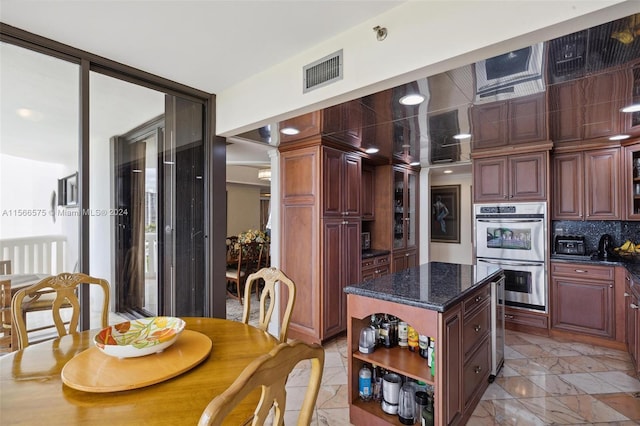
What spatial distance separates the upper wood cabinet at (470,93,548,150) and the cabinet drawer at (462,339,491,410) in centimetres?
173

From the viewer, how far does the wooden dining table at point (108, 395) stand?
953mm

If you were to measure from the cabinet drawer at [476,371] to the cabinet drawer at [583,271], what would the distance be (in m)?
1.70

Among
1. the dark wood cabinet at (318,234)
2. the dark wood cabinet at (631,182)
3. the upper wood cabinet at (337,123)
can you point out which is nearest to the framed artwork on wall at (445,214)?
the dark wood cabinet at (631,182)

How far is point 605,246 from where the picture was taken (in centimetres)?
348

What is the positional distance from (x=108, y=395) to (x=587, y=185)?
457cm

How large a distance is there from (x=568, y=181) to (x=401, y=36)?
3.21m

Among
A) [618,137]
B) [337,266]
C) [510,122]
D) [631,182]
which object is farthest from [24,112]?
[631,182]

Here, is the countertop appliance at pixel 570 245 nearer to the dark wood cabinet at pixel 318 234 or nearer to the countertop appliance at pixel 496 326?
the countertop appliance at pixel 496 326

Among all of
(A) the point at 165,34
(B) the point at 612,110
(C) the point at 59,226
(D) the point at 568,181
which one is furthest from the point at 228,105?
(D) the point at 568,181

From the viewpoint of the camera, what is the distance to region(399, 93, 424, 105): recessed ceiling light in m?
2.05

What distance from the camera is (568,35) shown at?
4.45 ft

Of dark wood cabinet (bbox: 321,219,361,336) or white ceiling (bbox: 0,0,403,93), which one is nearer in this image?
white ceiling (bbox: 0,0,403,93)

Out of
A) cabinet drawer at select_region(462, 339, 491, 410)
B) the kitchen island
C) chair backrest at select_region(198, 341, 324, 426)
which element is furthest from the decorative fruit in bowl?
cabinet drawer at select_region(462, 339, 491, 410)

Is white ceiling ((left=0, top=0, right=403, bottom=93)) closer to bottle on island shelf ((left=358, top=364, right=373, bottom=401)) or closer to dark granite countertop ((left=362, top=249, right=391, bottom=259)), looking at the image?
bottle on island shelf ((left=358, top=364, right=373, bottom=401))
